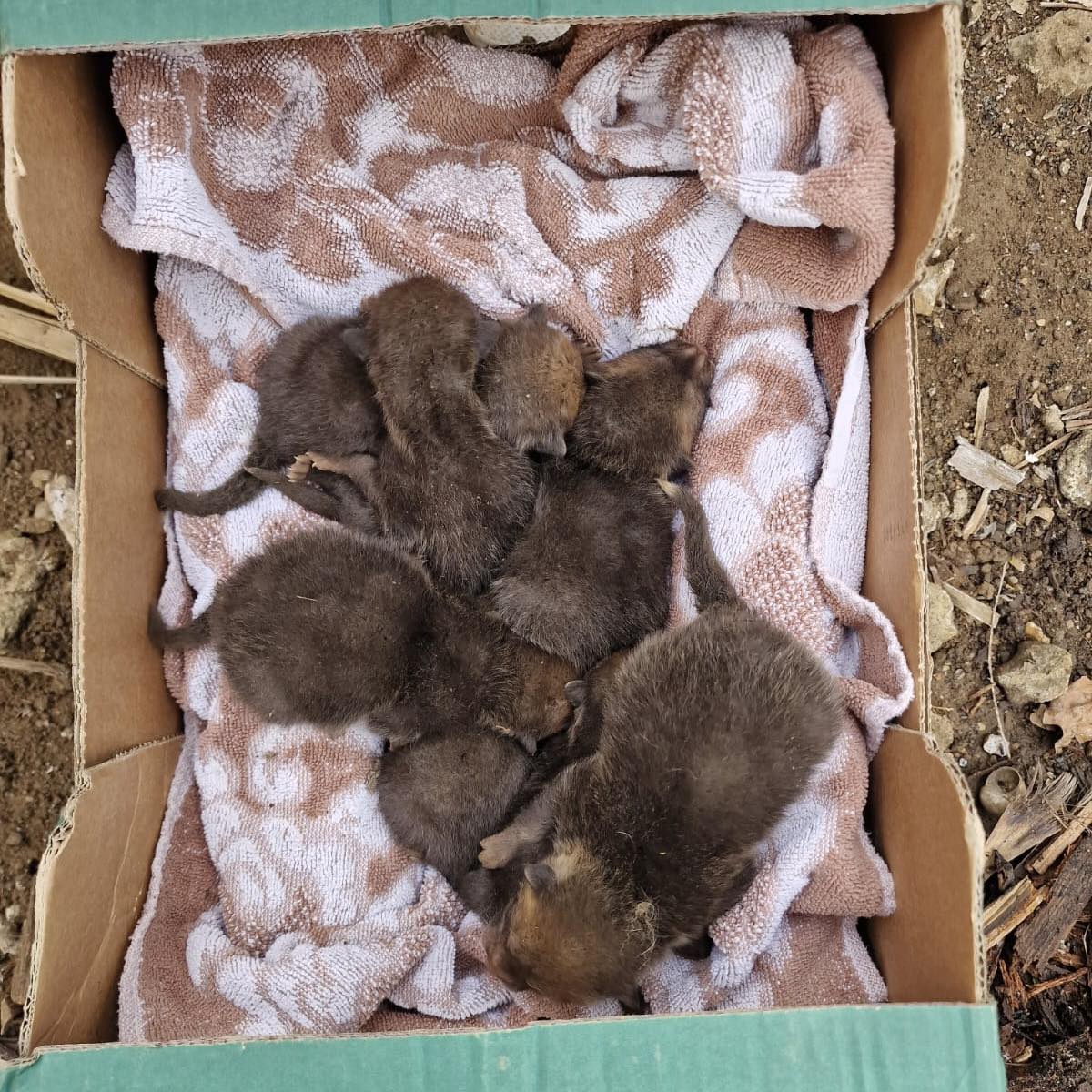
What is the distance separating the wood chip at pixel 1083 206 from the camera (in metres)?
2.78

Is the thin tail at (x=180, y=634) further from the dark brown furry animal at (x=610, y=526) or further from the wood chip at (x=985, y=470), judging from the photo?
the wood chip at (x=985, y=470)

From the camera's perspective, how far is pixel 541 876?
2.07 meters

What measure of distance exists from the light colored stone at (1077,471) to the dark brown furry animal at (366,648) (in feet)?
4.99

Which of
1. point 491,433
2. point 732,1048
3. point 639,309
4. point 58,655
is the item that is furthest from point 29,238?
point 732,1048

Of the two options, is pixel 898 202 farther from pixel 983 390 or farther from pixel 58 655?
pixel 58 655

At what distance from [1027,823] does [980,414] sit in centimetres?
113

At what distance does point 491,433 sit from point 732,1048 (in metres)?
1.47

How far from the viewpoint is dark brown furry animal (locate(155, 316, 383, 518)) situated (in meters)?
2.49

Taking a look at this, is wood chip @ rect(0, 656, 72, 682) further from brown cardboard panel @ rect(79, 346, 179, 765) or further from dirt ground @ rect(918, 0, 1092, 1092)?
dirt ground @ rect(918, 0, 1092, 1092)

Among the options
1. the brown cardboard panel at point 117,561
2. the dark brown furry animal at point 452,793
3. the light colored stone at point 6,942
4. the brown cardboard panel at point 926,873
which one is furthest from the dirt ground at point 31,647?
the brown cardboard panel at point 926,873

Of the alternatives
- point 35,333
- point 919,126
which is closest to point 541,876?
point 919,126

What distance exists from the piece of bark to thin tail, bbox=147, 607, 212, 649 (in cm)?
228

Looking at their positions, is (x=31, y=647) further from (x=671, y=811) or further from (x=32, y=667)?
(x=671, y=811)

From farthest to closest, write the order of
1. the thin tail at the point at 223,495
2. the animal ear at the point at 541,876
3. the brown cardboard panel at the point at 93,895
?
1. the thin tail at the point at 223,495
2. the animal ear at the point at 541,876
3. the brown cardboard panel at the point at 93,895
